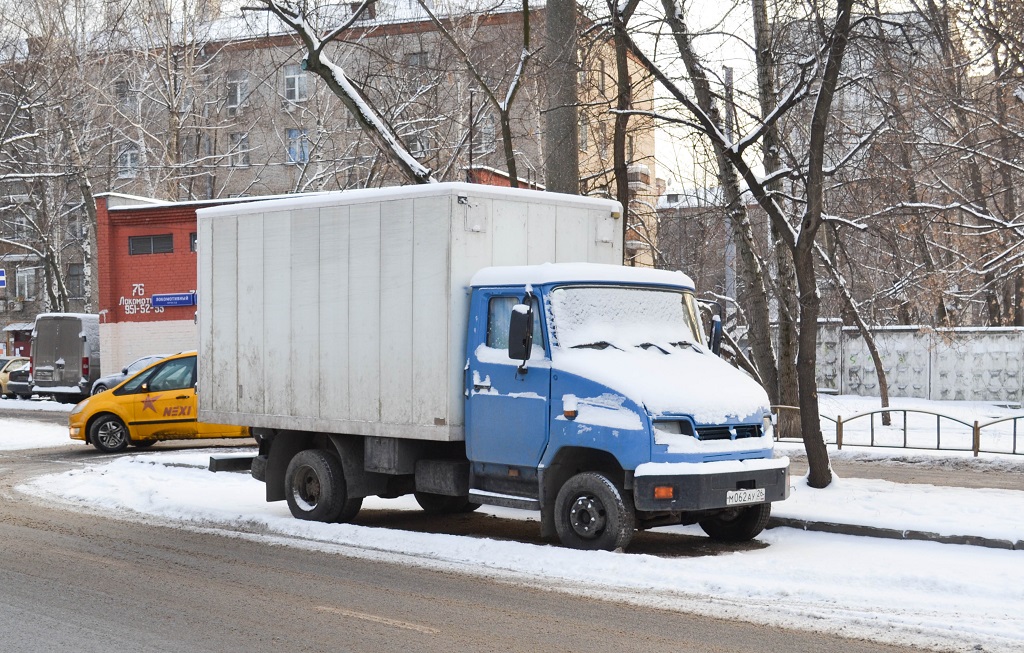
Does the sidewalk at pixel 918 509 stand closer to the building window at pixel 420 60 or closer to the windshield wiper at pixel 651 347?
the windshield wiper at pixel 651 347

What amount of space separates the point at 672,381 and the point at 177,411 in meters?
13.7

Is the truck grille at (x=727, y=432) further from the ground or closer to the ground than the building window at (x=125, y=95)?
closer to the ground

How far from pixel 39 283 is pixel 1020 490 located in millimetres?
63131

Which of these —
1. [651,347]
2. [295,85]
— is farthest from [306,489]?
[295,85]

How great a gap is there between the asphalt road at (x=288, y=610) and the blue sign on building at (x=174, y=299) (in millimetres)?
27821

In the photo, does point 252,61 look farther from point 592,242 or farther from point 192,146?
point 592,242

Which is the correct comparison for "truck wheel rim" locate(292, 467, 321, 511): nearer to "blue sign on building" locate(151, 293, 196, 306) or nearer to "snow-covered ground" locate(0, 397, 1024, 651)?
"snow-covered ground" locate(0, 397, 1024, 651)

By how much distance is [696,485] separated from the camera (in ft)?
32.4

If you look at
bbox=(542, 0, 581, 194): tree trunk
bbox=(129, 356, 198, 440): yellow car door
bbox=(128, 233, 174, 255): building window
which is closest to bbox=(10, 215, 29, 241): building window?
bbox=(128, 233, 174, 255): building window

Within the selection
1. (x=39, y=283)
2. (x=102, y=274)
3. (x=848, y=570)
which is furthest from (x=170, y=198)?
(x=848, y=570)

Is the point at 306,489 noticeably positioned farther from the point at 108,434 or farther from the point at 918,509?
the point at 108,434

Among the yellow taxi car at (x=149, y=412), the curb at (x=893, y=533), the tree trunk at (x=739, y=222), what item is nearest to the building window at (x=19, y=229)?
the yellow taxi car at (x=149, y=412)

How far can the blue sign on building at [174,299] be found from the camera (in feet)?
126

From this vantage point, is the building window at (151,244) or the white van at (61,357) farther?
the building window at (151,244)
